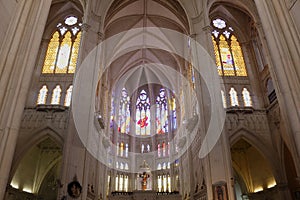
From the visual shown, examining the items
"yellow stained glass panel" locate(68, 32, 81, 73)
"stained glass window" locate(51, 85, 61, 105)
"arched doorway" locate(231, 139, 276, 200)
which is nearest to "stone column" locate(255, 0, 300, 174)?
"arched doorway" locate(231, 139, 276, 200)

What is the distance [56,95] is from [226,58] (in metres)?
13.2

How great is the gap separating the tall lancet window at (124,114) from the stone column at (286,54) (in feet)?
81.8

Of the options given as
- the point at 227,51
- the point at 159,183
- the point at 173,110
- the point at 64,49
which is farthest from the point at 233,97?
the point at 159,183

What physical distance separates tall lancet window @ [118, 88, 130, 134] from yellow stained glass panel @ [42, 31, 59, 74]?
13644 millimetres

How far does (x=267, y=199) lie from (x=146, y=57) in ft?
63.0

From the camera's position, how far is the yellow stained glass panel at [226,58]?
18812 millimetres

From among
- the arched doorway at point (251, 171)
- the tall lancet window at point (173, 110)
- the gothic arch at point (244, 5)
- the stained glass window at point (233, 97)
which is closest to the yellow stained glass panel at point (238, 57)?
the stained glass window at point (233, 97)

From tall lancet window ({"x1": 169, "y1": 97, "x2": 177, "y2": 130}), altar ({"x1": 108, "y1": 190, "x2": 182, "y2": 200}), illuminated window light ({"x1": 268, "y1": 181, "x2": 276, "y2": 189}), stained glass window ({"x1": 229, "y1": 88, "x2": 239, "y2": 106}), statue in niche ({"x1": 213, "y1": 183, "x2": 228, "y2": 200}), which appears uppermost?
tall lancet window ({"x1": 169, "y1": 97, "x2": 177, "y2": 130})

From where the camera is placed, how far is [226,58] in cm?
1938

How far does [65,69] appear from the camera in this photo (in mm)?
18641

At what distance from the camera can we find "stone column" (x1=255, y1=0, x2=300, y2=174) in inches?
257

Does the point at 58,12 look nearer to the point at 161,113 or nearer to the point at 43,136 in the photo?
the point at 43,136

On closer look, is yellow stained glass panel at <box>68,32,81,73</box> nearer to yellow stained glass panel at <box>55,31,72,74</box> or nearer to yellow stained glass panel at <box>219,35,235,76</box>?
yellow stained glass panel at <box>55,31,72,74</box>

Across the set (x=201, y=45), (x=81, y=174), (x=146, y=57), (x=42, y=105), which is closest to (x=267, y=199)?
(x=201, y=45)
